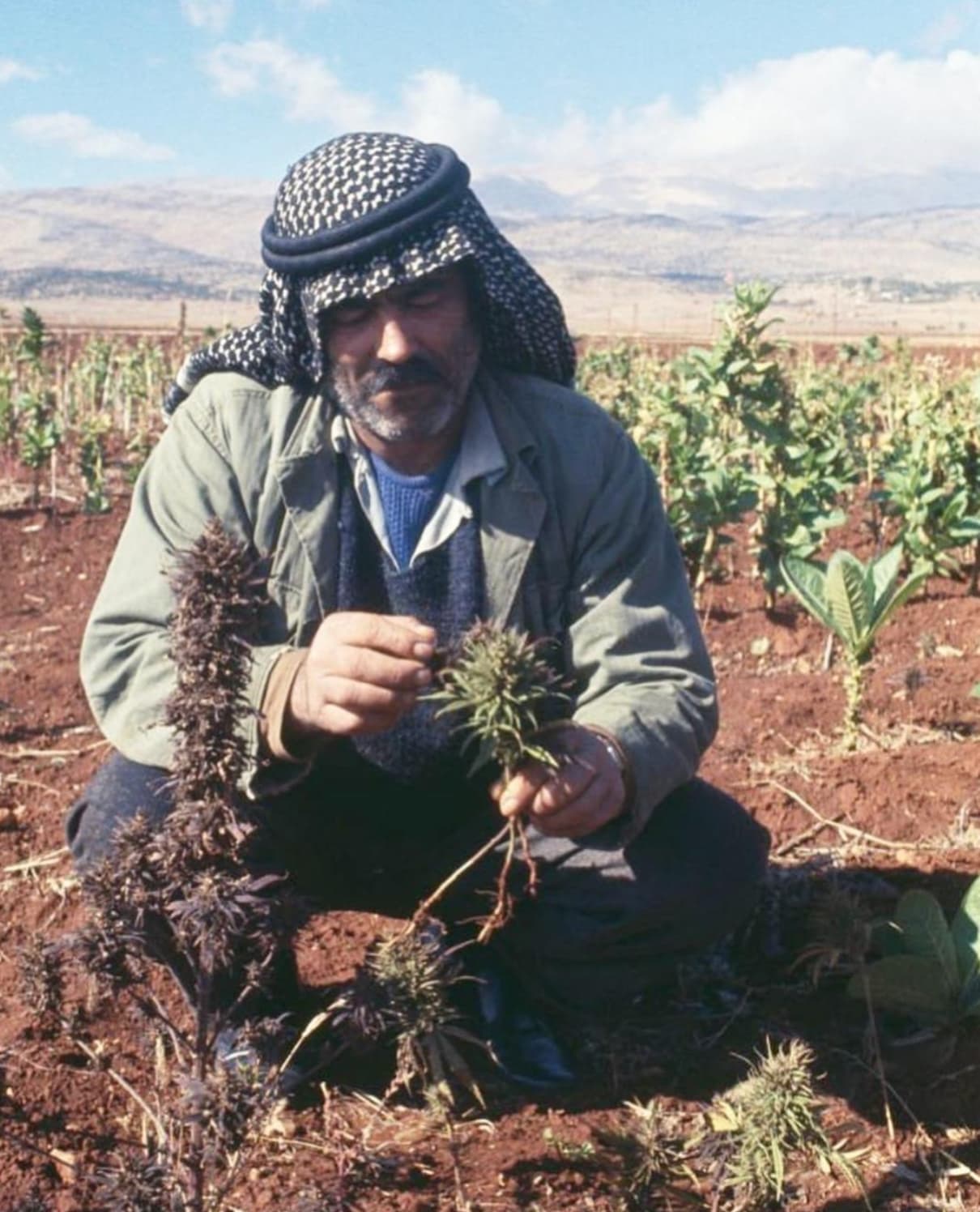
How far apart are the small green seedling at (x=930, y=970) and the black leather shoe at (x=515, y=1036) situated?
613mm

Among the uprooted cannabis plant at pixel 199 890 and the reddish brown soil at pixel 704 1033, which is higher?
the uprooted cannabis plant at pixel 199 890

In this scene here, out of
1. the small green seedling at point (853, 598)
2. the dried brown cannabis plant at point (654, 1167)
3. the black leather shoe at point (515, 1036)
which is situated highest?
the small green seedling at point (853, 598)

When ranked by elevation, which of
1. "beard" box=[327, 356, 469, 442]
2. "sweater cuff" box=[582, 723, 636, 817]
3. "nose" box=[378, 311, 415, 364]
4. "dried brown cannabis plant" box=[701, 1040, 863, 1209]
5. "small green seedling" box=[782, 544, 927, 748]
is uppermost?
"nose" box=[378, 311, 415, 364]

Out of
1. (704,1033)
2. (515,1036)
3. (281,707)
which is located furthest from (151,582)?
(704,1033)

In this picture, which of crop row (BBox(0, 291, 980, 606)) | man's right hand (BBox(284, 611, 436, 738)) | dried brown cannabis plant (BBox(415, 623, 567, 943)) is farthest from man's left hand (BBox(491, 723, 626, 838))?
crop row (BBox(0, 291, 980, 606))

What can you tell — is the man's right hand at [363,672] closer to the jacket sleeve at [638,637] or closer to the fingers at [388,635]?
the fingers at [388,635]

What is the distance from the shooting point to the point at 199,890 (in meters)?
1.84

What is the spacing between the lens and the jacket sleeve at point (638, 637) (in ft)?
8.19

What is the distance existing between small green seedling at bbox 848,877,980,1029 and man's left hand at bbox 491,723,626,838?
748mm

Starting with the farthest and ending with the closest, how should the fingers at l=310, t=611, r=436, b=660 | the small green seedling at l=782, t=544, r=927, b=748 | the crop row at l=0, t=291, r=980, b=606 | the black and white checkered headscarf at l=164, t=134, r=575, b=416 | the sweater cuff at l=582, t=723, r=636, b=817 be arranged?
the crop row at l=0, t=291, r=980, b=606
the small green seedling at l=782, t=544, r=927, b=748
the black and white checkered headscarf at l=164, t=134, r=575, b=416
the sweater cuff at l=582, t=723, r=636, b=817
the fingers at l=310, t=611, r=436, b=660

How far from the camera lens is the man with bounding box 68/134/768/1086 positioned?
263cm

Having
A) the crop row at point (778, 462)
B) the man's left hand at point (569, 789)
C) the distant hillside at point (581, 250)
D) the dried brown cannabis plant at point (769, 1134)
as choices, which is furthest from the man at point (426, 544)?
the distant hillside at point (581, 250)

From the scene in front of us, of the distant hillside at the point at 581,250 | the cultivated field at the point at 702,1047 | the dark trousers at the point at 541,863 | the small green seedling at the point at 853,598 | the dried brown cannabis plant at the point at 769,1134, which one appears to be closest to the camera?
the dried brown cannabis plant at the point at 769,1134

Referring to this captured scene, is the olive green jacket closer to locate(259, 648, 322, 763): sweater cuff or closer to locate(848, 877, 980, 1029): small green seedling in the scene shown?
locate(259, 648, 322, 763): sweater cuff
